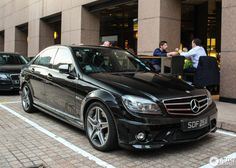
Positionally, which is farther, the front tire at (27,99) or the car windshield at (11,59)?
the car windshield at (11,59)

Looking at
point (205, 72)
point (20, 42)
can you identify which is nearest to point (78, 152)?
point (205, 72)

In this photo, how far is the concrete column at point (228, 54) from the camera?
360 inches

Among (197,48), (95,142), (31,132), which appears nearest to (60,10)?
(197,48)

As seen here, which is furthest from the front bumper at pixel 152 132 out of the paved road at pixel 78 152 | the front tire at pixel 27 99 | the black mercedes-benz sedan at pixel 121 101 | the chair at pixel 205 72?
the chair at pixel 205 72

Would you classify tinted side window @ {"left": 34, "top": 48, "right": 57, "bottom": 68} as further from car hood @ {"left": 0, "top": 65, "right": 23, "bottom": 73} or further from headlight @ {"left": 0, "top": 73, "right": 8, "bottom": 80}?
car hood @ {"left": 0, "top": 65, "right": 23, "bottom": 73}

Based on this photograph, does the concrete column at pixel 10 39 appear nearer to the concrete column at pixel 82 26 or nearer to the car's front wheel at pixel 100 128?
the concrete column at pixel 82 26

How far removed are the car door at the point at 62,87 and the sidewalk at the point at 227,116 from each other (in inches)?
113

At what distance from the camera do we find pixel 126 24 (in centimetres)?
2031

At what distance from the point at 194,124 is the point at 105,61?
6.89ft

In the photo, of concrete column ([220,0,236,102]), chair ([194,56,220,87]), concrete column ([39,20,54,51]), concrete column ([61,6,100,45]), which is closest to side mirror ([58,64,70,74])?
chair ([194,56,220,87])

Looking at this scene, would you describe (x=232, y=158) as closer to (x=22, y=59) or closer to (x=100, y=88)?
(x=100, y=88)

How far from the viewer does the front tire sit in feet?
25.8

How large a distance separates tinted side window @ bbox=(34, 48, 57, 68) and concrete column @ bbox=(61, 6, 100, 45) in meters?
9.28

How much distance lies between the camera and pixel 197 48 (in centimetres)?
884
